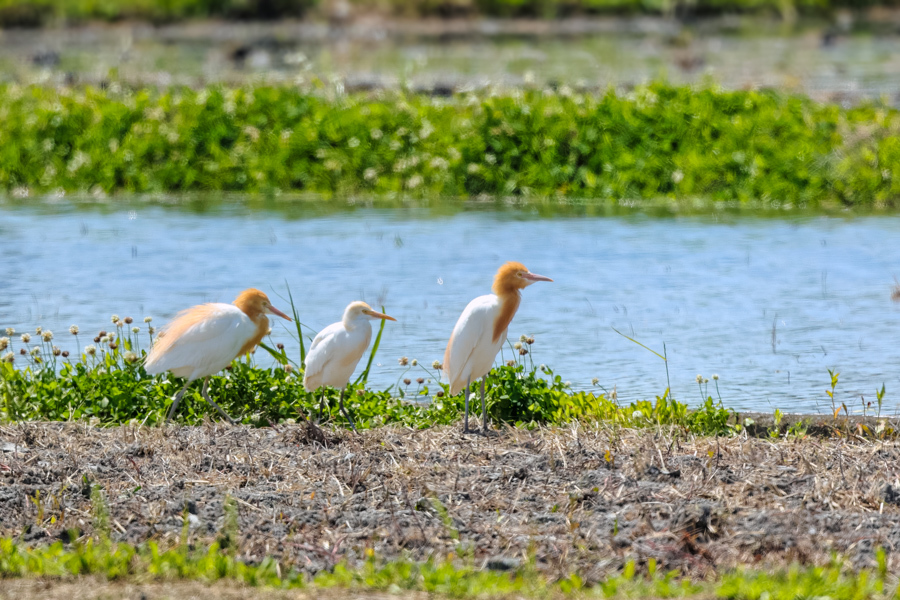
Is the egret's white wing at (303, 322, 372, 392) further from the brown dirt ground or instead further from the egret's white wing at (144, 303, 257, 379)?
the egret's white wing at (144, 303, 257, 379)

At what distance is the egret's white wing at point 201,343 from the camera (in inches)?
260

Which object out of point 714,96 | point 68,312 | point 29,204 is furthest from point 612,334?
point 29,204

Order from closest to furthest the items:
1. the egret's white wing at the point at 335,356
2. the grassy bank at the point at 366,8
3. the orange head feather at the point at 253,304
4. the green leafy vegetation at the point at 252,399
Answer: the egret's white wing at the point at 335,356
the green leafy vegetation at the point at 252,399
the orange head feather at the point at 253,304
the grassy bank at the point at 366,8

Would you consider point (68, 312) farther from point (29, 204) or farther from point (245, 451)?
point (29, 204)

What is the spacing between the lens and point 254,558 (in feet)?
15.6

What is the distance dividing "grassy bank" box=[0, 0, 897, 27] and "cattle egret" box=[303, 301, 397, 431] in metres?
49.2

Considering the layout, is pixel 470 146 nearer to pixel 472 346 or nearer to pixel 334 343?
pixel 472 346

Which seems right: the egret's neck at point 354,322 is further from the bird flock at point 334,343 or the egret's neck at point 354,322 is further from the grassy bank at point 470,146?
the grassy bank at point 470,146

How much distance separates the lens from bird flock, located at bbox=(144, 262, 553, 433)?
258 inches

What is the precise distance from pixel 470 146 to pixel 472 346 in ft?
27.6

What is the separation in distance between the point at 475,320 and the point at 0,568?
10.0 ft

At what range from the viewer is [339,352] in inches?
255

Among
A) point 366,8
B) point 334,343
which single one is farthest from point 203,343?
point 366,8

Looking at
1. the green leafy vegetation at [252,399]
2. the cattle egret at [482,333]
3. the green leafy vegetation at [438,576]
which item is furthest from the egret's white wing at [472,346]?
the green leafy vegetation at [438,576]
